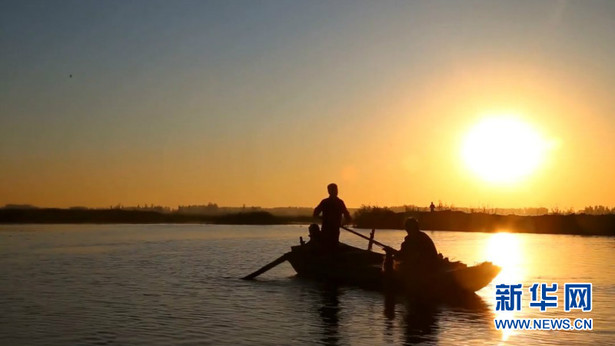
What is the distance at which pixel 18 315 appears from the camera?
17062mm

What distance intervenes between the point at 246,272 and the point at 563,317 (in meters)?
15.1

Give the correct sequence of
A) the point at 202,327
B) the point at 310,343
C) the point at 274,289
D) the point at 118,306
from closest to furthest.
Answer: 1. the point at 310,343
2. the point at 202,327
3. the point at 118,306
4. the point at 274,289

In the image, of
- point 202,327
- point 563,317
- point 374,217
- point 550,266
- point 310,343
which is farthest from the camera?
point 374,217

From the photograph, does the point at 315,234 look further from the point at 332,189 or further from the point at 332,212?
the point at 332,189

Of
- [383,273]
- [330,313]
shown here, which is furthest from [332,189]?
[330,313]

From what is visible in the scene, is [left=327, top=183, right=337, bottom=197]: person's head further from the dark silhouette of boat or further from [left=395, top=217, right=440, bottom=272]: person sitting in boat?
Answer: [left=395, top=217, right=440, bottom=272]: person sitting in boat

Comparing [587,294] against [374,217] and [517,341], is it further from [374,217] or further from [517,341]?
[374,217]

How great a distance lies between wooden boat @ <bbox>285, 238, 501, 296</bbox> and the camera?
763 inches

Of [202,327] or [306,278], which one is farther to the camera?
[306,278]

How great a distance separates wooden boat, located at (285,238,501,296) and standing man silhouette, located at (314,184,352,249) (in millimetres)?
911

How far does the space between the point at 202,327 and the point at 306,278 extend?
10.9 meters

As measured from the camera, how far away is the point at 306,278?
2586cm

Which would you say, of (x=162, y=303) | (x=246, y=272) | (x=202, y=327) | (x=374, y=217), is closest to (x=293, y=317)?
(x=202, y=327)

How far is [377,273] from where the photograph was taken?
2175 centimetres
